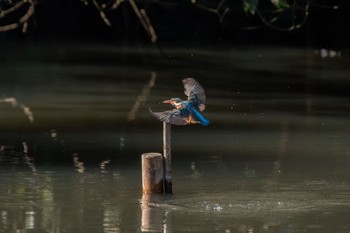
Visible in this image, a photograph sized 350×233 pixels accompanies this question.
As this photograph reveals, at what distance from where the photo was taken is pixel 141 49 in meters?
29.9

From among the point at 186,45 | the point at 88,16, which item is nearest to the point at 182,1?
the point at 88,16

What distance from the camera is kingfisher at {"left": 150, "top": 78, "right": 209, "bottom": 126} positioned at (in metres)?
12.2

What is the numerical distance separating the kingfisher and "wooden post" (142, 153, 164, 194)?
330 mm

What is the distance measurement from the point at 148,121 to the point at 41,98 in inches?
117

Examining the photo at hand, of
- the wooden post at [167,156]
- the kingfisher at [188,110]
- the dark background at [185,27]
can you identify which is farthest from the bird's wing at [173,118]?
the dark background at [185,27]

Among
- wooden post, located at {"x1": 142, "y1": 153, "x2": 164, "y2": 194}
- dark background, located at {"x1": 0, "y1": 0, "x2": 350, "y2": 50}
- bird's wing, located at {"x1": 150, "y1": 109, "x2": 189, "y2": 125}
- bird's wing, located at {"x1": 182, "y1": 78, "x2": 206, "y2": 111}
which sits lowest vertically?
wooden post, located at {"x1": 142, "y1": 153, "x2": 164, "y2": 194}

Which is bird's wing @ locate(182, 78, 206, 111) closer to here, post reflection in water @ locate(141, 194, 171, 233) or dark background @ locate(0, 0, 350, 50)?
post reflection in water @ locate(141, 194, 171, 233)

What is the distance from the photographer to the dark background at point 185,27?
3216cm

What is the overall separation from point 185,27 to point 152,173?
22533mm

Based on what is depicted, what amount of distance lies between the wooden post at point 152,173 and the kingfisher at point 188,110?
0.33 metres

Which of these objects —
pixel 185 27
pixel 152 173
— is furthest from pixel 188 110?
pixel 185 27

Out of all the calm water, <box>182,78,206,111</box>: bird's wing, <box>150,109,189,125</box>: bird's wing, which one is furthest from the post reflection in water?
<box>182,78,206,111</box>: bird's wing

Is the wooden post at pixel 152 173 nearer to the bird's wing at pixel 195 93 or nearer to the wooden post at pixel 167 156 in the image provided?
the wooden post at pixel 167 156

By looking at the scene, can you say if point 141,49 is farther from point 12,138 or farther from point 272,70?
point 12,138
